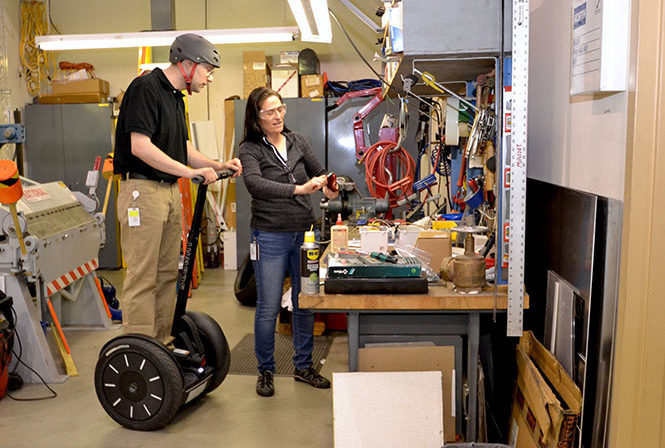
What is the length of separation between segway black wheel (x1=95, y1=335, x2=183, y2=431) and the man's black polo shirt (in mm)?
826

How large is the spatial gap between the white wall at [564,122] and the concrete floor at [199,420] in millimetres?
1624

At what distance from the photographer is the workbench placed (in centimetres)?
223

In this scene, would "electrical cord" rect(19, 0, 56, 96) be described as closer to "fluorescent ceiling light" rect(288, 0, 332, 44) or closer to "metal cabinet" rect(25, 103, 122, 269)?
"metal cabinet" rect(25, 103, 122, 269)

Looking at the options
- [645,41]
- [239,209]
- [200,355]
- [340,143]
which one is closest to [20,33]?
[239,209]

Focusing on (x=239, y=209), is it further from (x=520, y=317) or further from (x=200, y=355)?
(x=520, y=317)

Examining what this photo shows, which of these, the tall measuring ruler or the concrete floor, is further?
the concrete floor

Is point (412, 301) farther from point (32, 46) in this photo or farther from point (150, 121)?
point (32, 46)

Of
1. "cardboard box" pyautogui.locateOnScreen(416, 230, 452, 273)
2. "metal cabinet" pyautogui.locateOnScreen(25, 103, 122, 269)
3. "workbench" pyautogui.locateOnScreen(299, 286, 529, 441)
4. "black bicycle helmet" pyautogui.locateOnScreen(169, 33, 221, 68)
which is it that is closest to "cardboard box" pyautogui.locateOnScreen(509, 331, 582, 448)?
"workbench" pyautogui.locateOnScreen(299, 286, 529, 441)

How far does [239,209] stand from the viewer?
6945mm

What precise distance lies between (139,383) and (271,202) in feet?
3.55

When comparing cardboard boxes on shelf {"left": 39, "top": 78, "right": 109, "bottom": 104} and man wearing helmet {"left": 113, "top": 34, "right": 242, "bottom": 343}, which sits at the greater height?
cardboard boxes on shelf {"left": 39, "top": 78, "right": 109, "bottom": 104}

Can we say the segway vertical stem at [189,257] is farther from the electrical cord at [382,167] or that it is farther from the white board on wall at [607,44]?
the electrical cord at [382,167]

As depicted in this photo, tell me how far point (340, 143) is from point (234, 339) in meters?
2.96

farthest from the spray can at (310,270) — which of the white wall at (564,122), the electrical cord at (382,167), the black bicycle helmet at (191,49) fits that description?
the electrical cord at (382,167)
